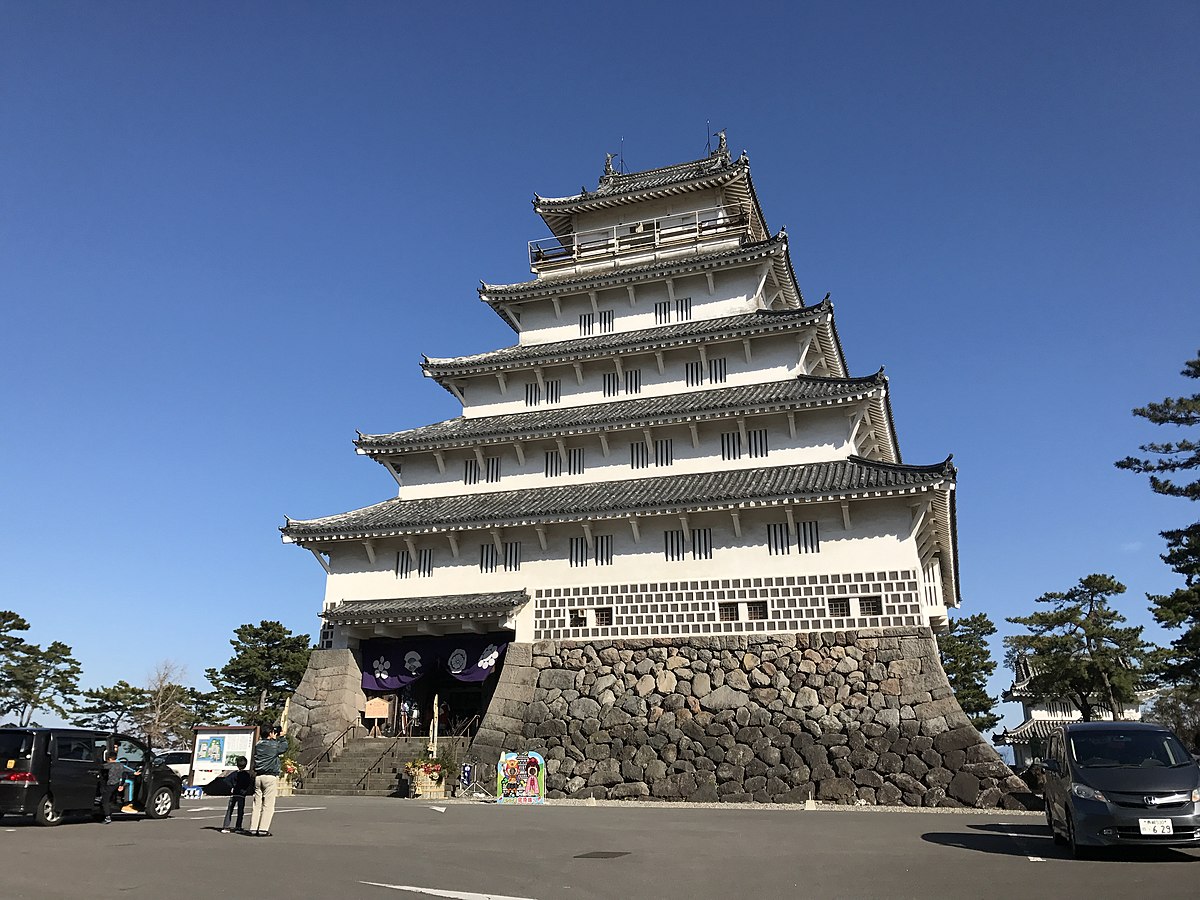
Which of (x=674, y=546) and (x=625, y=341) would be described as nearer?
(x=674, y=546)

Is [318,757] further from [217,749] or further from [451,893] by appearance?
[451,893]

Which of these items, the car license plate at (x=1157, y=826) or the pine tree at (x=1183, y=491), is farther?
the pine tree at (x=1183, y=491)

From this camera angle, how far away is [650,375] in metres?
30.4

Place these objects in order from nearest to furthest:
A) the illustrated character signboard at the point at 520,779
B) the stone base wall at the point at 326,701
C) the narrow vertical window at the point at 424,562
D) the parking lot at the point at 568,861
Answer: the parking lot at the point at 568,861, the illustrated character signboard at the point at 520,779, the stone base wall at the point at 326,701, the narrow vertical window at the point at 424,562

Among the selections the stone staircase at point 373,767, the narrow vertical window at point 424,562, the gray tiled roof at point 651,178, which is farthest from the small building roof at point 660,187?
the stone staircase at point 373,767

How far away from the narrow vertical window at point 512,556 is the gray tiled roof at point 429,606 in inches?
31.3

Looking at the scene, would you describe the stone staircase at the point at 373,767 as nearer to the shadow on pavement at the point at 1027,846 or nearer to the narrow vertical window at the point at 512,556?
the narrow vertical window at the point at 512,556

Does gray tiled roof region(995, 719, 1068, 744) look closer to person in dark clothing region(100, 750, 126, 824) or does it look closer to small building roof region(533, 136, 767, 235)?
small building roof region(533, 136, 767, 235)

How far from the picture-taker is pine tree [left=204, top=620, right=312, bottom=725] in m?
47.0

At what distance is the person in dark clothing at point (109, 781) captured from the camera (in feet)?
48.5

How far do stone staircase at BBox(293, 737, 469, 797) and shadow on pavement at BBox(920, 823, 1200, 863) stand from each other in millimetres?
14336

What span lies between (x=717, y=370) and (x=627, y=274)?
5.28 m

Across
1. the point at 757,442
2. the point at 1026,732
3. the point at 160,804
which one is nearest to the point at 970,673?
the point at 1026,732

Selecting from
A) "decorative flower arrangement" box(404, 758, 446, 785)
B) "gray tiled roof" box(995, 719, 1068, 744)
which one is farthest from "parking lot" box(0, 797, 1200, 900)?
"gray tiled roof" box(995, 719, 1068, 744)
